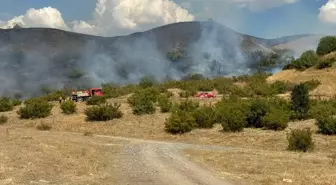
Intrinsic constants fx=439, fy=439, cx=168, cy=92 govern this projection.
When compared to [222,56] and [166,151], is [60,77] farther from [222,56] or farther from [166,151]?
[166,151]

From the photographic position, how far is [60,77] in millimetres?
116688

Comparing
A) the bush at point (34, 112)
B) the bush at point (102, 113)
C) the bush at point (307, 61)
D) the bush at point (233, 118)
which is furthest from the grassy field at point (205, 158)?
the bush at point (307, 61)

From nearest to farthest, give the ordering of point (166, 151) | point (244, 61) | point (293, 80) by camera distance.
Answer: point (166, 151), point (293, 80), point (244, 61)

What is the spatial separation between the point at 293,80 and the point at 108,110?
31.7 meters

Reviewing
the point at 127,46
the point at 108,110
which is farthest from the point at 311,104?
the point at 127,46

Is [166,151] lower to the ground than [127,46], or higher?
lower

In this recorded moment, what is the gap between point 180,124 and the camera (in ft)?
86.7

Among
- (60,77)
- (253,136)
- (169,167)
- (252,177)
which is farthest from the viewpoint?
(60,77)

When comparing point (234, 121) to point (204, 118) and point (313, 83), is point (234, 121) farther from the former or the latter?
point (313, 83)

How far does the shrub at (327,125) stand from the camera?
22983 millimetres

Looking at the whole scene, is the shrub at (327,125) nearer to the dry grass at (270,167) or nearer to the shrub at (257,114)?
the shrub at (257,114)

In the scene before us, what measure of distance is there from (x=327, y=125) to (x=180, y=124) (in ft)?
27.4

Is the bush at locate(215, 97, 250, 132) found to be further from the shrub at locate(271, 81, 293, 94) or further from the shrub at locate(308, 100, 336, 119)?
the shrub at locate(271, 81, 293, 94)

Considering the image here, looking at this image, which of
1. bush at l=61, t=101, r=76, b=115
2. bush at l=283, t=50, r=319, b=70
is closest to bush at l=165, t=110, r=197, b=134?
bush at l=61, t=101, r=76, b=115
